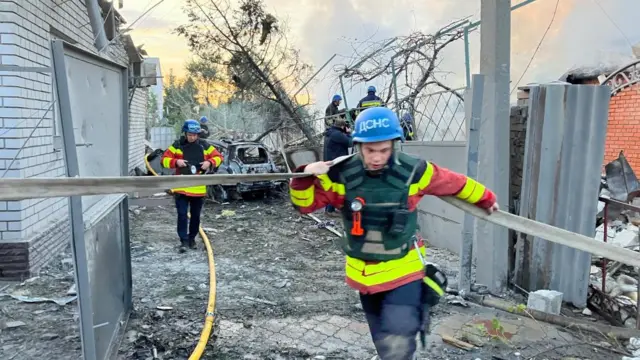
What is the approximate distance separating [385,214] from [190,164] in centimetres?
459

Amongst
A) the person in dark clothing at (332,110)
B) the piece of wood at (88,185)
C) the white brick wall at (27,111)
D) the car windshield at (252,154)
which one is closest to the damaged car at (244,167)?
the car windshield at (252,154)

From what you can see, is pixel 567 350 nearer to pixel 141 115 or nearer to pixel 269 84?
pixel 269 84

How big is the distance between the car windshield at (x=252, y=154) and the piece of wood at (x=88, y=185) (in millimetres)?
9645

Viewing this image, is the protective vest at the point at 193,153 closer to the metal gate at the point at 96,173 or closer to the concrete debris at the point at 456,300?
the metal gate at the point at 96,173

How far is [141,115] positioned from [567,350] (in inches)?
582

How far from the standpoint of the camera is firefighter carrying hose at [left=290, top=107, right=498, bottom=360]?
8.43ft

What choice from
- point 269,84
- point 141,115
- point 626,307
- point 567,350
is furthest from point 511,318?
point 141,115

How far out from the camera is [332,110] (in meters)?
11.2

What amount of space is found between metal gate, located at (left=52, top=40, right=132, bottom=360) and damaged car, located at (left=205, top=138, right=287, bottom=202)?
7.02m

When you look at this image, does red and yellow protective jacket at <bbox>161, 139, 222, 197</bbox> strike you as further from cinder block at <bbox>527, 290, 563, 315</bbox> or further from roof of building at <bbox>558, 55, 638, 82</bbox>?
roof of building at <bbox>558, 55, 638, 82</bbox>

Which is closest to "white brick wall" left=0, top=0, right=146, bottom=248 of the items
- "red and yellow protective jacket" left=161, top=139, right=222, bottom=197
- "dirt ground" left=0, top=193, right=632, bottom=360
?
"dirt ground" left=0, top=193, right=632, bottom=360

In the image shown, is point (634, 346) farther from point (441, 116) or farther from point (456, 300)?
point (441, 116)

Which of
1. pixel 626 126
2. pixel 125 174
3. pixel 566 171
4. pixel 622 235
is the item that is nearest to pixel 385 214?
pixel 125 174

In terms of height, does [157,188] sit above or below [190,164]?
above
